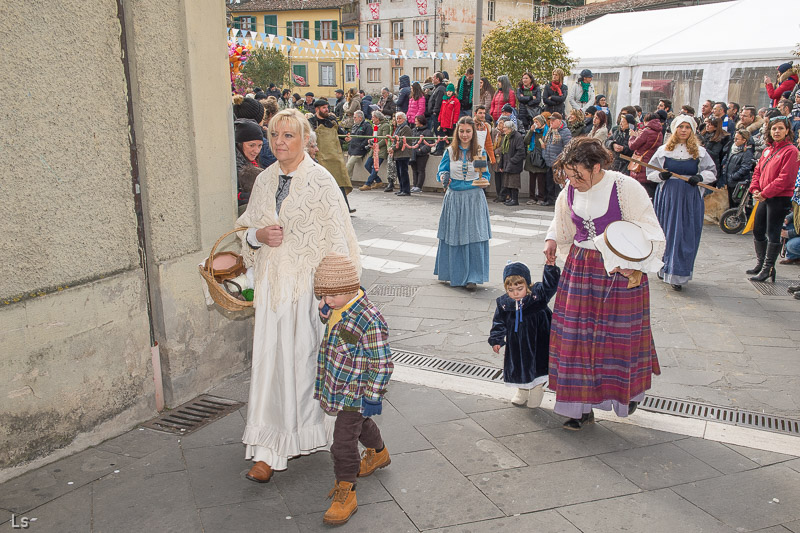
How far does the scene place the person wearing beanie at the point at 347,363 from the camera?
3.36 metres

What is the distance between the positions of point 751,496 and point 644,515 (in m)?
0.68

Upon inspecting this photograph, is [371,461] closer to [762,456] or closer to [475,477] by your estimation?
[475,477]

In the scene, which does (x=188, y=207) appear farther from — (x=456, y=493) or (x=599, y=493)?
(x=599, y=493)

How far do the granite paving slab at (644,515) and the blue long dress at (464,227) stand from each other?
4268 mm

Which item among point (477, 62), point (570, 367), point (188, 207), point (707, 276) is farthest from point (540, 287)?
point (477, 62)

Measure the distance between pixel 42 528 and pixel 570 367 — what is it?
3.12 metres

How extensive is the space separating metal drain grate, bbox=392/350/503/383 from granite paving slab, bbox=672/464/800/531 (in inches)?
72.7

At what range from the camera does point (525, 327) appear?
4.71 meters

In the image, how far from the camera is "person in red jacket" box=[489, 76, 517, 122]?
1504cm

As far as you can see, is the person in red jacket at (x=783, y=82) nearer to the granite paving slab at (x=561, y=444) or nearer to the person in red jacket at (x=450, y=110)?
the person in red jacket at (x=450, y=110)

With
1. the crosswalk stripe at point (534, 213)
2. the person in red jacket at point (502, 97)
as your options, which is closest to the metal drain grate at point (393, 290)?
the crosswalk stripe at point (534, 213)

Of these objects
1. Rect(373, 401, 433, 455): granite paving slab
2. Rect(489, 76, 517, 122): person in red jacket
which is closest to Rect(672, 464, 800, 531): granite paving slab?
Rect(373, 401, 433, 455): granite paving slab

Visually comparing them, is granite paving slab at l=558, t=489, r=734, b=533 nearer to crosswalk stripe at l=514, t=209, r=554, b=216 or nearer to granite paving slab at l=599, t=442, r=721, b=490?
granite paving slab at l=599, t=442, r=721, b=490

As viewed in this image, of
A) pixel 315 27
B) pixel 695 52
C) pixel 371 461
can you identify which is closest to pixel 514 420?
pixel 371 461
